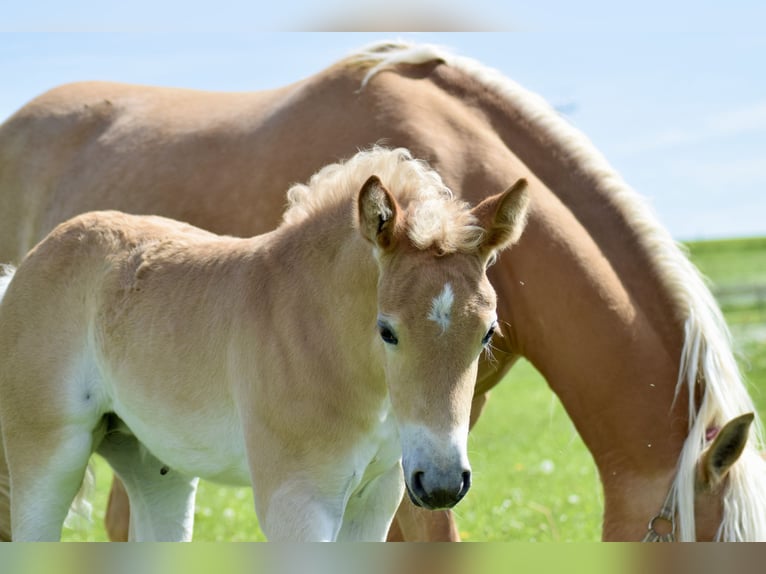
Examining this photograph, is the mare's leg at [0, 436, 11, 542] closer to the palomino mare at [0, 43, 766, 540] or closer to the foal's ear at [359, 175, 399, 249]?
the palomino mare at [0, 43, 766, 540]

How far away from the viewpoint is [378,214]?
8.63ft

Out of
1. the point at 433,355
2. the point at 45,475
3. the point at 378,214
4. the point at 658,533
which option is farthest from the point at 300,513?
the point at 658,533

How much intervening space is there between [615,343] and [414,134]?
136cm

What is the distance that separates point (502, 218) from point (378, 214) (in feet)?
1.23

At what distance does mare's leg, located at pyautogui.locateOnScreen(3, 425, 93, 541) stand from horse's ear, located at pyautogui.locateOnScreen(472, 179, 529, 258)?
1677 mm

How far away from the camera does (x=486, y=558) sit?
0.86 meters

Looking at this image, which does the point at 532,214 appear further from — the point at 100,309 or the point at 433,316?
the point at 100,309

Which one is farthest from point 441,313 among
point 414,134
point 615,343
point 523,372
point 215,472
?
point 523,372

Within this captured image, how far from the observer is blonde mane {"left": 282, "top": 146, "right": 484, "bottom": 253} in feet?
8.62

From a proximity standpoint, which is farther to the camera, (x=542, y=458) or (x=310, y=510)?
(x=542, y=458)

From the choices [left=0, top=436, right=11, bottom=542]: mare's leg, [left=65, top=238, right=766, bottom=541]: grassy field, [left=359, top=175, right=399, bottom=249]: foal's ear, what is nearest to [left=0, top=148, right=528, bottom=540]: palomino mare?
[left=359, top=175, right=399, bottom=249]: foal's ear

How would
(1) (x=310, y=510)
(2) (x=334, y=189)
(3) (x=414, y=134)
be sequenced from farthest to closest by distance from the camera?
(3) (x=414, y=134) → (2) (x=334, y=189) → (1) (x=310, y=510)

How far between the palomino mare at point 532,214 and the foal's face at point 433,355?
4.32 ft

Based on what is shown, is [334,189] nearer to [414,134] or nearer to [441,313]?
[441,313]
